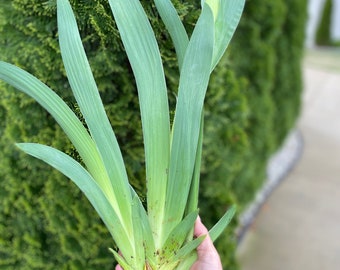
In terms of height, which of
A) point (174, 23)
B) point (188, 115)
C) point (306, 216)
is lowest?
point (306, 216)

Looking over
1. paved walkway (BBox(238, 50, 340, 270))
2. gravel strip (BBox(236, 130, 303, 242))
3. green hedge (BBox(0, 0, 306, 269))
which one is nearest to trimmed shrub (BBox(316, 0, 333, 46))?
paved walkway (BBox(238, 50, 340, 270))

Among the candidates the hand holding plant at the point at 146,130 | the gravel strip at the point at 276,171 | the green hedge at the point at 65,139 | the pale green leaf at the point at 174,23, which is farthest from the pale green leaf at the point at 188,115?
the gravel strip at the point at 276,171

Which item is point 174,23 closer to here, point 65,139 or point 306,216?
point 65,139

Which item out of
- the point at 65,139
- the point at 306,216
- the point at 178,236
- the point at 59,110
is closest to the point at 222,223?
the point at 178,236

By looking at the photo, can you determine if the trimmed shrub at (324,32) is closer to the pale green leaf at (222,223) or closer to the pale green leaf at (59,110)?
the pale green leaf at (222,223)

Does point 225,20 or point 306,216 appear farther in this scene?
point 306,216
